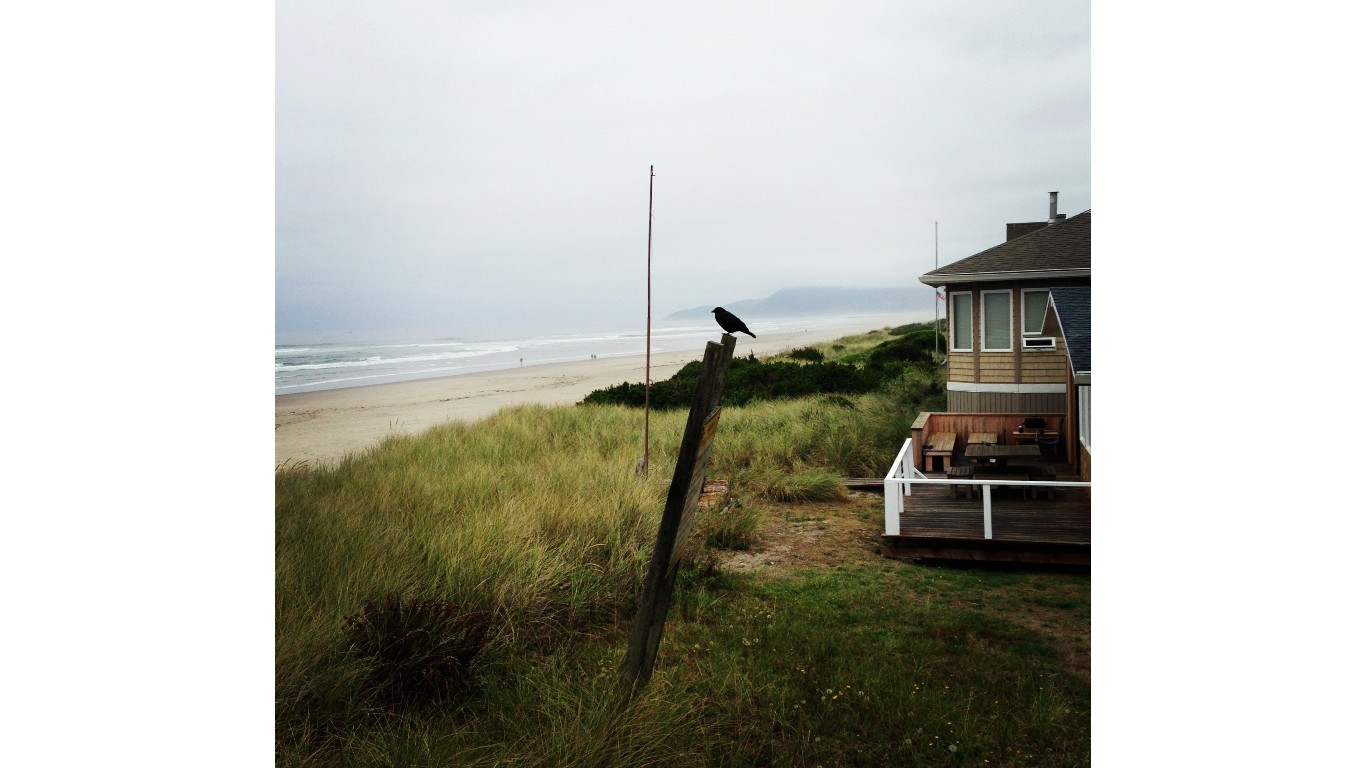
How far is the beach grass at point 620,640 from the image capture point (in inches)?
106

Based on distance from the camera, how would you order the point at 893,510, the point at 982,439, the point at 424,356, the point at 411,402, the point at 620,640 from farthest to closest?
1. the point at 424,356
2. the point at 411,402
3. the point at 982,439
4. the point at 893,510
5. the point at 620,640

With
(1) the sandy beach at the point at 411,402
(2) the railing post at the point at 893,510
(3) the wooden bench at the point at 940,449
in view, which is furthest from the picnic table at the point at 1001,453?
(1) the sandy beach at the point at 411,402

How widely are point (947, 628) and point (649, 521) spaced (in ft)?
6.74

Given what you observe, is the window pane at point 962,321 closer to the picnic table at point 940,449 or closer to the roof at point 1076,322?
the picnic table at point 940,449

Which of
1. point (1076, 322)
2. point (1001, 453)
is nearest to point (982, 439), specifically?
point (1001, 453)

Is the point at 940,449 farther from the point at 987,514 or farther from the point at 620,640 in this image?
the point at 620,640

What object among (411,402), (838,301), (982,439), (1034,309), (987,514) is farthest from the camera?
(838,301)

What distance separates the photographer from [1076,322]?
251 inches

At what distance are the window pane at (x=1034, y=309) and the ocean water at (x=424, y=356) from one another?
640cm

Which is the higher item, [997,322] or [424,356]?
[424,356]

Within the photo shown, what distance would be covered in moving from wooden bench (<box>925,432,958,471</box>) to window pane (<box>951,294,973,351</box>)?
225 cm

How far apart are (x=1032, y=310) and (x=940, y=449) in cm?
311
